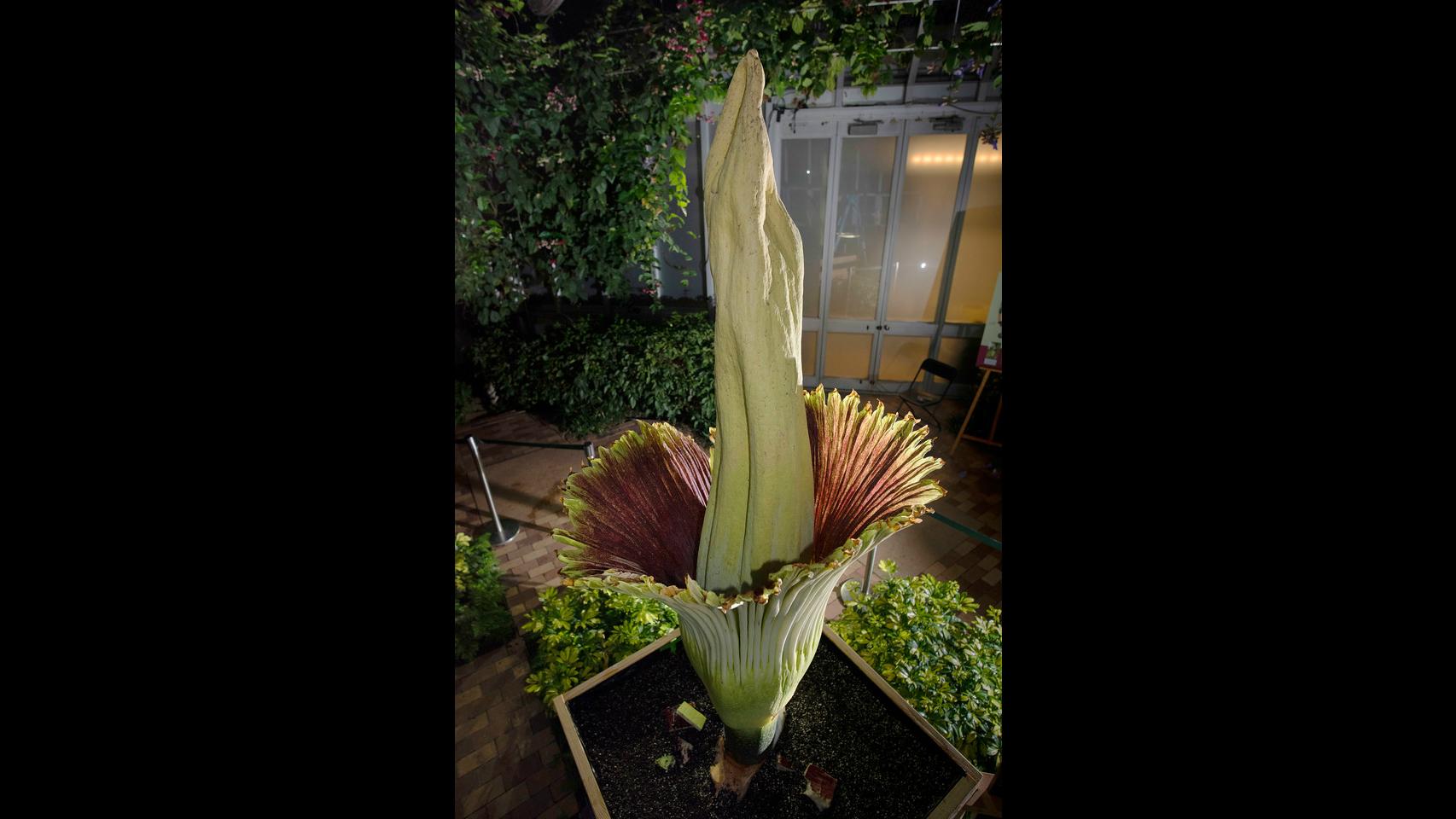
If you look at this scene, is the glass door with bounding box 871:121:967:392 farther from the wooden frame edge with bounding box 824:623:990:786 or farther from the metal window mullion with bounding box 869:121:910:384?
the wooden frame edge with bounding box 824:623:990:786

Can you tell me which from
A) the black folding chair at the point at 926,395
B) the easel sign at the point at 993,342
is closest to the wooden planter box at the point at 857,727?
the easel sign at the point at 993,342

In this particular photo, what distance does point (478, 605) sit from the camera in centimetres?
230

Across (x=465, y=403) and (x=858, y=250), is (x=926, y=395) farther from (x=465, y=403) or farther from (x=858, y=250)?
(x=465, y=403)

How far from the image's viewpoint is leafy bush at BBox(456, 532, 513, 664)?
2166 mm

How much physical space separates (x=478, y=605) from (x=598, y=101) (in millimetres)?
2992

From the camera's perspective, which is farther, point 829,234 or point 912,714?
point 829,234

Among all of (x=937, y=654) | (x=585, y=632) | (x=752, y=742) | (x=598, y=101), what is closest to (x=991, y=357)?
(x=937, y=654)

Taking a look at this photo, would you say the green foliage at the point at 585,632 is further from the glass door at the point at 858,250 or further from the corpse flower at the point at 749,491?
the glass door at the point at 858,250

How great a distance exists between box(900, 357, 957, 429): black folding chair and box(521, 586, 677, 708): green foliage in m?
3.05

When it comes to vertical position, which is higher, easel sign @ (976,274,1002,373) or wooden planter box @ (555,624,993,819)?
easel sign @ (976,274,1002,373)

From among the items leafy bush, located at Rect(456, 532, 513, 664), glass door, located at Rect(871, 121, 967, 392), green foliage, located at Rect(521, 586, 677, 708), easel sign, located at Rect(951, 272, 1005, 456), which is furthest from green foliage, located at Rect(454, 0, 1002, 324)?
green foliage, located at Rect(521, 586, 677, 708)

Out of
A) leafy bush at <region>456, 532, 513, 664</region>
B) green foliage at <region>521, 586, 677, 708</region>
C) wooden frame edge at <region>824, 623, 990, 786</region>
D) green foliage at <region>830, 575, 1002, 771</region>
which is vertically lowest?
leafy bush at <region>456, 532, 513, 664</region>

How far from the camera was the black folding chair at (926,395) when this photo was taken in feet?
14.3
